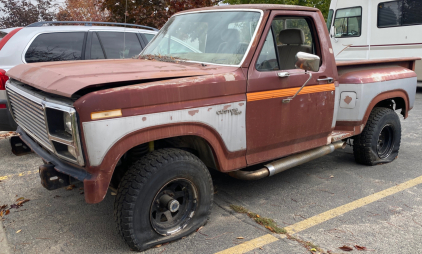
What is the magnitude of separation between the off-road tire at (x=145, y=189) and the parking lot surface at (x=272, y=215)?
0.55 ft

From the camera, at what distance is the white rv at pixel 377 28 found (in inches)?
443

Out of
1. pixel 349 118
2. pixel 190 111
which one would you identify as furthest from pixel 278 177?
pixel 190 111

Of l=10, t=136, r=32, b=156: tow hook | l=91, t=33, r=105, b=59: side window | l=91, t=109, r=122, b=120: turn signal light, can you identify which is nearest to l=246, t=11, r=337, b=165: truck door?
l=91, t=109, r=122, b=120: turn signal light

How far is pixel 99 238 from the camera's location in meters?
3.28

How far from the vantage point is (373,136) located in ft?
16.4

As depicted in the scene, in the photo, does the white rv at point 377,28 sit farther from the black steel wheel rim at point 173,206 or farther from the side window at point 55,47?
the black steel wheel rim at point 173,206

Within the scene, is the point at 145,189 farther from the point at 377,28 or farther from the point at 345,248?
the point at 377,28

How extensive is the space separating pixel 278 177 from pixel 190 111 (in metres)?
2.15

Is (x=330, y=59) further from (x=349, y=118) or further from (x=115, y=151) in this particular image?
(x=115, y=151)

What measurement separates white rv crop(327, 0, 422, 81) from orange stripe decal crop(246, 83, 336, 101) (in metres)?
7.51

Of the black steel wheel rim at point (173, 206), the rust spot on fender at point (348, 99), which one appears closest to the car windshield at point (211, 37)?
the black steel wheel rim at point (173, 206)

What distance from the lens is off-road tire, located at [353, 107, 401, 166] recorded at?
4988 millimetres

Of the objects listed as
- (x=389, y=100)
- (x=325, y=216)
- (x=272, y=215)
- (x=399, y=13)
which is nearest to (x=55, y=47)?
(x=272, y=215)

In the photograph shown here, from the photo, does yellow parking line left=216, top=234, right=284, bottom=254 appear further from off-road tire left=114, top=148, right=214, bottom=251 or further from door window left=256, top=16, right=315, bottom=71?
door window left=256, top=16, right=315, bottom=71
